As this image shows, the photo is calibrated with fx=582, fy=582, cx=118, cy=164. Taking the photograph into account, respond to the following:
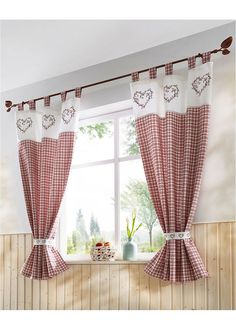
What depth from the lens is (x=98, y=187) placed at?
14.5ft

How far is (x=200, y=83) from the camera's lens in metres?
3.63

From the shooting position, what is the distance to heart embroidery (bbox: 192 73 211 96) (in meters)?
3.60

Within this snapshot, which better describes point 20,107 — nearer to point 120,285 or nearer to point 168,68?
point 168,68

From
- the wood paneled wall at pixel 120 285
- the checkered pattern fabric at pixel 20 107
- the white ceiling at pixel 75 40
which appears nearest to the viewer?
the wood paneled wall at pixel 120 285

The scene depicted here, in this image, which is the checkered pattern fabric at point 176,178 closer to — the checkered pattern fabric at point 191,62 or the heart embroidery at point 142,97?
the heart embroidery at point 142,97

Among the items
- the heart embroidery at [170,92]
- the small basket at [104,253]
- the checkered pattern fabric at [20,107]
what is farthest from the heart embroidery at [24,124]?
the heart embroidery at [170,92]

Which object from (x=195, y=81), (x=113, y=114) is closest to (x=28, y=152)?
(x=113, y=114)

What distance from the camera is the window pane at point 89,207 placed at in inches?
170

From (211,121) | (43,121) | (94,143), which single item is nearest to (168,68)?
(211,121)

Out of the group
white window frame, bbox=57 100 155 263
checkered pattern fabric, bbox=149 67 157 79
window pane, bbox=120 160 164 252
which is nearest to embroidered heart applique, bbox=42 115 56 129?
white window frame, bbox=57 100 155 263

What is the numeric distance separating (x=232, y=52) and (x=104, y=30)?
86cm

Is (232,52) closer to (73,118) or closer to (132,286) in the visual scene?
(73,118)

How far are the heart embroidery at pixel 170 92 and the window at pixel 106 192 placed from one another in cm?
54

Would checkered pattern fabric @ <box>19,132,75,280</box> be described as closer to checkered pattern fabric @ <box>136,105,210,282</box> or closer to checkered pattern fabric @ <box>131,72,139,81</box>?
checkered pattern fabric @ <box>131,72,139,81</box>
